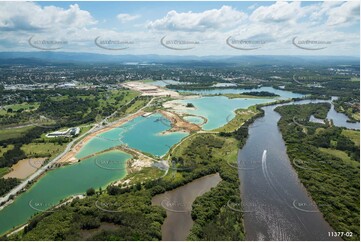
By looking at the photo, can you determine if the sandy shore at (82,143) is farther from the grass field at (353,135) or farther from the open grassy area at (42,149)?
the grass field at (353,135)

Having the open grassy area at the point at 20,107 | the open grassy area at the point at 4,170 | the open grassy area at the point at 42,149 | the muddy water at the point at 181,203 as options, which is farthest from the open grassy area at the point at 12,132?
the muddy water at the point at 181,203

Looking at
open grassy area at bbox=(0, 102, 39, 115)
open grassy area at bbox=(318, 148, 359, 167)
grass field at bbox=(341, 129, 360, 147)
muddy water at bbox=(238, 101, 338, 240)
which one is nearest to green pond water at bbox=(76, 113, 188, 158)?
muddy water at bbox=(238, 101, 338, 240)

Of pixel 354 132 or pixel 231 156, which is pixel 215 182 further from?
pixel 354 132

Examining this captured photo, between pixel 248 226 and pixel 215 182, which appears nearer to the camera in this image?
pixel 248 226

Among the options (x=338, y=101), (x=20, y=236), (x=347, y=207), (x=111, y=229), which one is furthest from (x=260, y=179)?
(x=338, y=101)

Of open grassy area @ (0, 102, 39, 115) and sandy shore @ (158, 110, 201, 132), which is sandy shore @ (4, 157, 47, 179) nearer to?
sandy shore @ (158, 110, 201, 132)

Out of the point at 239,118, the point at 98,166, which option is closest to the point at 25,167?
the point at 98,166
